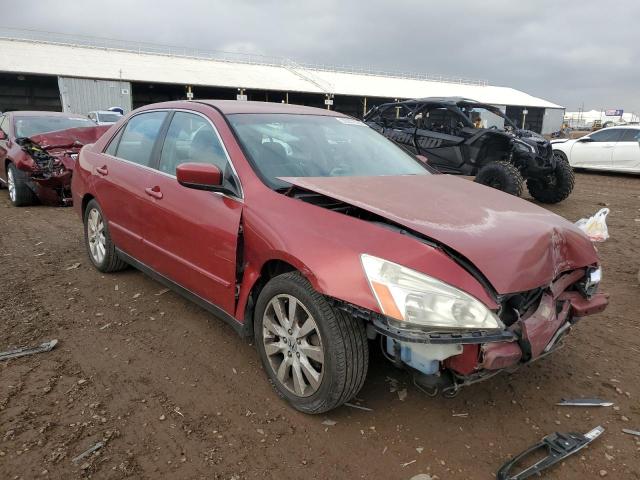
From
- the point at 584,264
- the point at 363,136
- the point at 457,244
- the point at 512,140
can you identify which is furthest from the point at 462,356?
the point at 512,140

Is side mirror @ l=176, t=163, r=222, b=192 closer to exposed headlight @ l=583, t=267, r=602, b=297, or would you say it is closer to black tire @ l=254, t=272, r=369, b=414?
black tire @ l=254, t=272, r=369, b=414

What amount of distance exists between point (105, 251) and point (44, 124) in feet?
17.4

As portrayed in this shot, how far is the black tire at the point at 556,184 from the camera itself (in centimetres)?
852

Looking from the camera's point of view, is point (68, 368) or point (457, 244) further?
point (68, 368)

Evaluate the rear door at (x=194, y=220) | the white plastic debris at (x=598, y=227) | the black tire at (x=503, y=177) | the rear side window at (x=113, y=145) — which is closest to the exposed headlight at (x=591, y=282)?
the rear door at (x=194, y=220)

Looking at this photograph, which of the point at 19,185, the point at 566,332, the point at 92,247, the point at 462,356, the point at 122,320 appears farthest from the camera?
the point at 19,185

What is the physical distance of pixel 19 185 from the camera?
762 cm

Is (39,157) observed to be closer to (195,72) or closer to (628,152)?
(628,152)

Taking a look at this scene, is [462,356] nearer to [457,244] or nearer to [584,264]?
[457,244]

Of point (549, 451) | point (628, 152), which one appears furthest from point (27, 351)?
point (628, 152)

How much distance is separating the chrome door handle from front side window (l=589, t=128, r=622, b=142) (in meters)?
13.4

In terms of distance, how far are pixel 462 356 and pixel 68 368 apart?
234 cm

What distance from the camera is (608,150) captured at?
13.0 metres

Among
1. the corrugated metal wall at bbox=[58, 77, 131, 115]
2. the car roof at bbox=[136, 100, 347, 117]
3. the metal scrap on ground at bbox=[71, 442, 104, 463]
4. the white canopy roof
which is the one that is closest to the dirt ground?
the metal scrap on ground at bbox=[71, 442, 104, 463]
